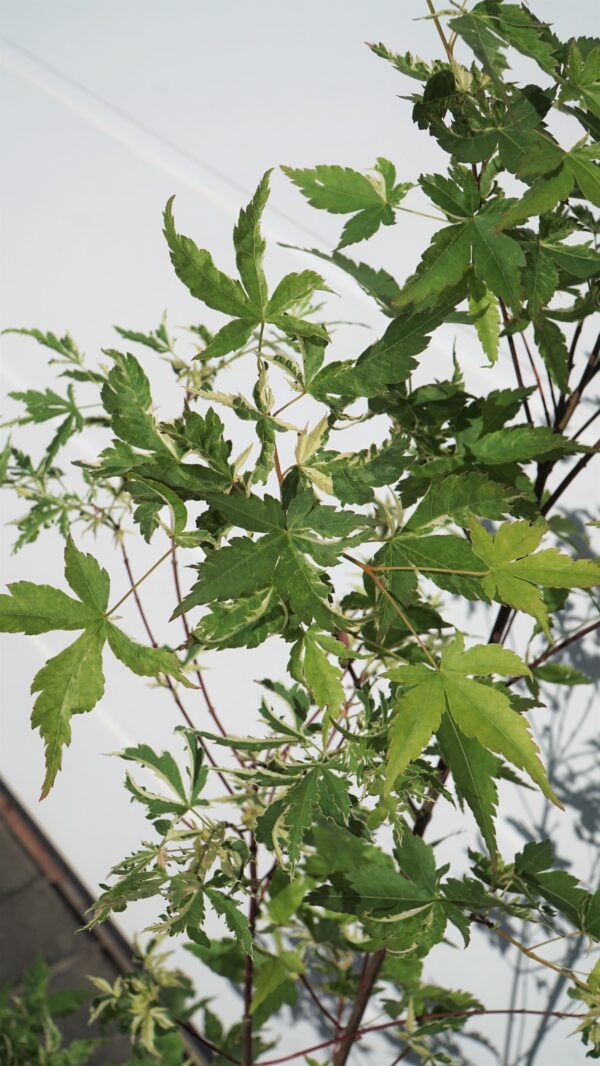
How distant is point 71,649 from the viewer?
491 mm

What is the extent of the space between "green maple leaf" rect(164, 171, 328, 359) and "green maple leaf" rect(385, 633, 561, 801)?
7.8 inches

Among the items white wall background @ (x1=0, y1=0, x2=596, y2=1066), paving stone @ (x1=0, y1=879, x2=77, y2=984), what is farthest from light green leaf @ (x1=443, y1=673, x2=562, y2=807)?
paving stone @ (x1=0, y1=879, x2=77, y2=984)

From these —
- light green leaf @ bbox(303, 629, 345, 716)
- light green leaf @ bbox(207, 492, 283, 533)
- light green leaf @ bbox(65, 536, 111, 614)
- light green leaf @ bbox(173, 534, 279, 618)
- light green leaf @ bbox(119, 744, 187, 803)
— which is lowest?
light green leaf @ bbox(303, 629, 345, 716)

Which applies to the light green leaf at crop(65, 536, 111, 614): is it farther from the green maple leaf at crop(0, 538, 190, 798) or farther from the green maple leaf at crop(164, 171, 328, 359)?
the green maple leaf at crop(164, 171, 328, 359)

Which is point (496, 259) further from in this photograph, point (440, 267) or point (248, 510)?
point (248, 510)

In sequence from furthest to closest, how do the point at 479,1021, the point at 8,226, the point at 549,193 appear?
the point at 8,226
the point at 479,1021
the point at 549,193

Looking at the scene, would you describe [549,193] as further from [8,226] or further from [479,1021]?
[8,226]

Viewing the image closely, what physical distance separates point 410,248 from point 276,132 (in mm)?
243

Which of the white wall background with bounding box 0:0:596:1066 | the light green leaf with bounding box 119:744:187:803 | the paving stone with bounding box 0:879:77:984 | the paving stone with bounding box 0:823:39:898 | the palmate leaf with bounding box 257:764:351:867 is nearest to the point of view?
the palmate leaf with bounding box 257:764:351:867

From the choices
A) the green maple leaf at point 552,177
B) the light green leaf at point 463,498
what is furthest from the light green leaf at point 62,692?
the green maple leaf at point 552,177

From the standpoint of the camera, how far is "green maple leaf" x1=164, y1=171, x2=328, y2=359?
473 mm

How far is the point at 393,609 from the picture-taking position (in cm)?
55

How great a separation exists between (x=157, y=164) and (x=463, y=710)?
1018mm

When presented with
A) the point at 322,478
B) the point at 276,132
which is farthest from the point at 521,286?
the point at 276,132
